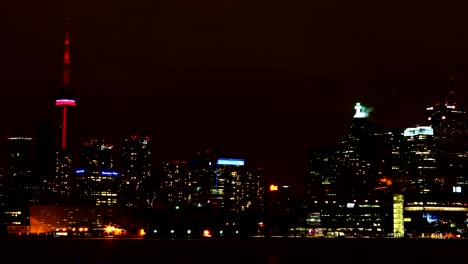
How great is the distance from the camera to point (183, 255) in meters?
119

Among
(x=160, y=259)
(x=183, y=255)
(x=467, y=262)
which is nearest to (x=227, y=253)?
(x=183, y=255)

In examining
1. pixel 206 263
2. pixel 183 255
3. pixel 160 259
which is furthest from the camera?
pixel 183 255

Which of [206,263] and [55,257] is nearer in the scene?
[206,263]

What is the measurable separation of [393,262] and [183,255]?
28689mm

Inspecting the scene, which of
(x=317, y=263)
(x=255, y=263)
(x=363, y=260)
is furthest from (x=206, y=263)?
(x=363, y=260)

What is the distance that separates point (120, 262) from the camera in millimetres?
100250

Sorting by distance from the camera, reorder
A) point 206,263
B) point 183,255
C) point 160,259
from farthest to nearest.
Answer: point 183,255
point 160,259
point 206,263

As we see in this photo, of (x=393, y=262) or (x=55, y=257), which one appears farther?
(x=55, y=257)

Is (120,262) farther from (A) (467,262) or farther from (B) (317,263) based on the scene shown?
(A) (467,262)

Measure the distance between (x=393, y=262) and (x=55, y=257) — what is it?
41.7 m

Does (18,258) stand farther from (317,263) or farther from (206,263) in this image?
(317,263)

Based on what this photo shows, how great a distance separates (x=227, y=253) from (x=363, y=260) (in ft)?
76.3

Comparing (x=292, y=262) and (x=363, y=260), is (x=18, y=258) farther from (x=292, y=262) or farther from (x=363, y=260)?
(x=363, y=260)

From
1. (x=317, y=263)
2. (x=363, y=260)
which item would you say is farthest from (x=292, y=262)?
(x=363, y=260)
